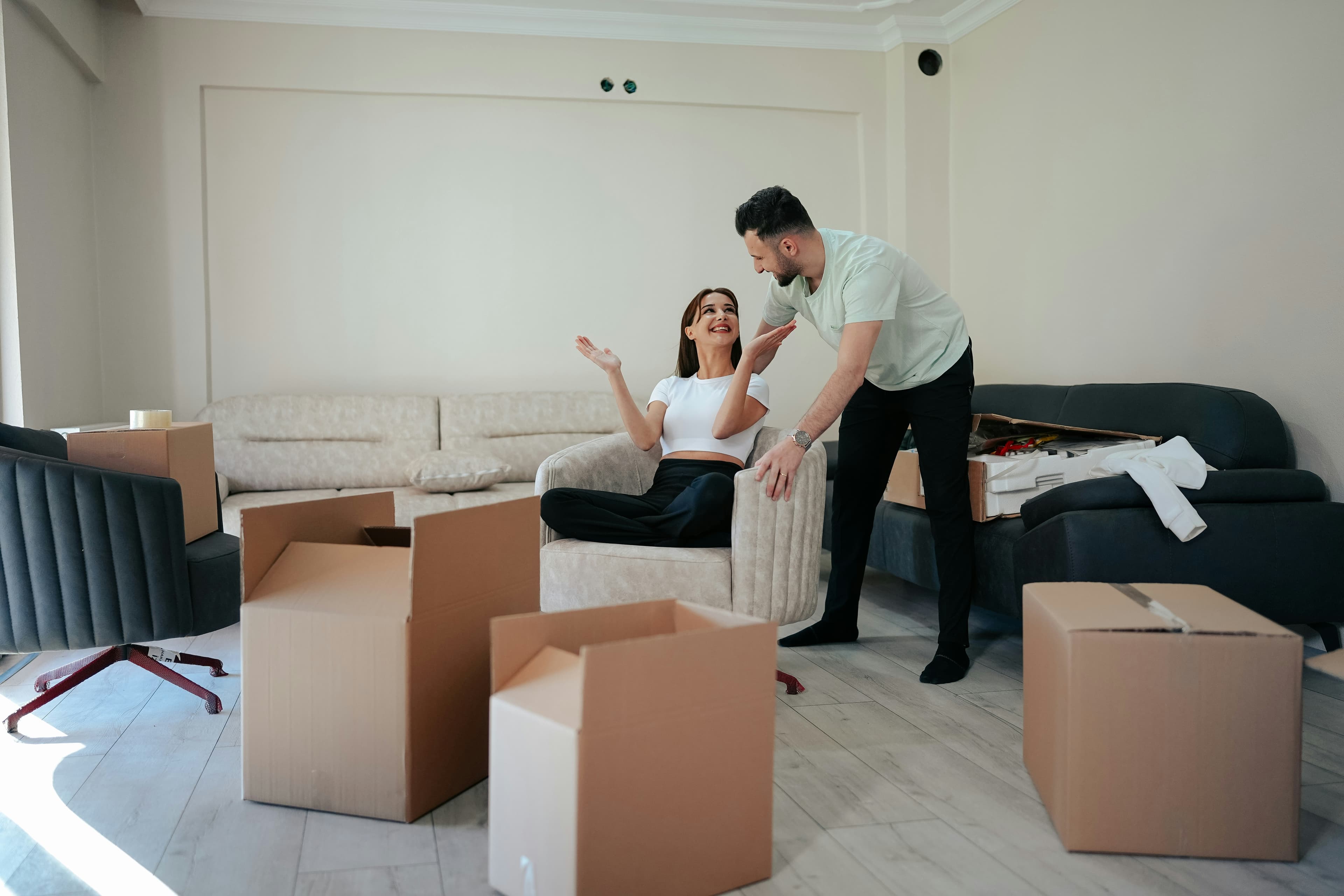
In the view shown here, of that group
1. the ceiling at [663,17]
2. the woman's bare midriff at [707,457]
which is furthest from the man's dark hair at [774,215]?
the ceiling at [663,17]

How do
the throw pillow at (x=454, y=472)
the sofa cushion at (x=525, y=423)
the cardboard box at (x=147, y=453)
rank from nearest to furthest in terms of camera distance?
the cardboard box at (x=147, y=453), the throw pillow at (x=454, y=472), the sofa cushion at (x=525, y=423)

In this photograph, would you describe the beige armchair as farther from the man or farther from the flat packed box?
the flat packed box

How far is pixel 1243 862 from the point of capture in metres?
1.47

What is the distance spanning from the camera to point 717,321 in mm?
2822

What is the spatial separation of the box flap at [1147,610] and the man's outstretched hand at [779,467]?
2.19ft

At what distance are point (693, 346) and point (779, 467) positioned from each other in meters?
0.83

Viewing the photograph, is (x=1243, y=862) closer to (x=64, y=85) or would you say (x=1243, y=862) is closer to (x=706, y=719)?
(x=706, y=719)

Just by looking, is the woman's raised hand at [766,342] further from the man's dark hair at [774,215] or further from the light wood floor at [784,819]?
the light wood floor at [784,819]

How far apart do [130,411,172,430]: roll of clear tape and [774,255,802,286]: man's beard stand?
5.33 ft

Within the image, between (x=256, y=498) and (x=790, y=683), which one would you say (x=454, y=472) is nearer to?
(x=256, y=498)

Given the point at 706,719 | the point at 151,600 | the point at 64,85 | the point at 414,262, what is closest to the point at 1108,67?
the point at 414,262

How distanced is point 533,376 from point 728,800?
329 centimetres

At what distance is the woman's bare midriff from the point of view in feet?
8.96

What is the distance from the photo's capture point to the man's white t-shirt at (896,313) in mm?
2400
